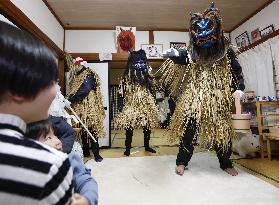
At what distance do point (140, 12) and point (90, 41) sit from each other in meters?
1.15

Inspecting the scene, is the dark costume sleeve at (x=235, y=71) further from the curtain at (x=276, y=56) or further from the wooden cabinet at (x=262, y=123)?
the curtain at (x=276, y=56)

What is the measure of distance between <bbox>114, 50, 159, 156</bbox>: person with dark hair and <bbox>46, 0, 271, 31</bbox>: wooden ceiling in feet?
3.20

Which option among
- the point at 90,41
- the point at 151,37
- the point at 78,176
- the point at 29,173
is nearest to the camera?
the point at 29,173

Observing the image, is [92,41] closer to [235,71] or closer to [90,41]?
[90,41]

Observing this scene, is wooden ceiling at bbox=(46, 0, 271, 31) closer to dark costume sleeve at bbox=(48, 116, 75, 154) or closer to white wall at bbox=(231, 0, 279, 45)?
white wall at bbox=(231, 0, 279, 45)

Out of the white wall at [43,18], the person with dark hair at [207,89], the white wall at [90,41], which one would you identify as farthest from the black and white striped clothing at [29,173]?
the white wall at [90,41]

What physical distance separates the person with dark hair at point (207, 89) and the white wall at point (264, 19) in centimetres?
198

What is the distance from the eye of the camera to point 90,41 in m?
4.67

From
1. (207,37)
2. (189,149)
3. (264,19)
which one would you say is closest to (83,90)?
(189,149)

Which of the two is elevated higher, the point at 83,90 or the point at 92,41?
the point at 92,41

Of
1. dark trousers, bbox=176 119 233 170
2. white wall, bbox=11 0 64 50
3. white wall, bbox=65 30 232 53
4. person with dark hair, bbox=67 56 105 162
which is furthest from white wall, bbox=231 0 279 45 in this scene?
white wall, bbox=11 0 64 50

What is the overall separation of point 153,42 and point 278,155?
296 centimetres

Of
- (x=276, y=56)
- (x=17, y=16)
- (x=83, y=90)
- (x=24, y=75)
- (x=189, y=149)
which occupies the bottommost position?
(x=189, y=149)

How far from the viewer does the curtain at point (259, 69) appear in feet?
12.1
